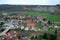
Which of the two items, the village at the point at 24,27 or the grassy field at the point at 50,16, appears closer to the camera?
the village at the point at 24,27

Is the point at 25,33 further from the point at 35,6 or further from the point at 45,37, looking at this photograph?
the point at 35,6

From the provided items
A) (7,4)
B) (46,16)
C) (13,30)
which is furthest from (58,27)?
(7,4)

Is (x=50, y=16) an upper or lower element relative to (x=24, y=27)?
upper

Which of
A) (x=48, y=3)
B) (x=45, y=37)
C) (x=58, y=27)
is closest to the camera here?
(x=45, y=37)

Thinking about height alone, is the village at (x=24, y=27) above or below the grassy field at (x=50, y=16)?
below

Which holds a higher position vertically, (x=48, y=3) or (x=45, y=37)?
(x=48, y=3)

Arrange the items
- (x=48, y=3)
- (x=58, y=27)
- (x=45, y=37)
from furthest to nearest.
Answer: (x=48, y=3) → (x=58, y=27) → (x=45, y=37)

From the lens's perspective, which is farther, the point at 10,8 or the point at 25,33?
the point at 10,8

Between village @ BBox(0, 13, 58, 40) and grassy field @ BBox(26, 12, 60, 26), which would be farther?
grassy field @ BBox(26, 12, 60, 26)

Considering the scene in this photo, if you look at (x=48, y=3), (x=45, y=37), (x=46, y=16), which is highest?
(x=48, y=3)

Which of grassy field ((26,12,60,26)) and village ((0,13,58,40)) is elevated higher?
grassy field ((26,12,60,26))

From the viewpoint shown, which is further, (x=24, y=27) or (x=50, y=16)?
(x=50, y=16)
